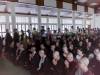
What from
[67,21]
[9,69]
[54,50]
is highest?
[67,21]

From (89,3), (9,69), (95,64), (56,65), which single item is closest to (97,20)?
(89,3)

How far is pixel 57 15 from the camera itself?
1.45 meters

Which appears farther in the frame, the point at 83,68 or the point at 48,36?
the point at 48,36

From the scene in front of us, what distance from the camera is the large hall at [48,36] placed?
4.44ft

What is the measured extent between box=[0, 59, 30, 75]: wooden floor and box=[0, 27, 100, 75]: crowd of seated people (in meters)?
0.03

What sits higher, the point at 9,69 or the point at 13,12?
the point at 13,12

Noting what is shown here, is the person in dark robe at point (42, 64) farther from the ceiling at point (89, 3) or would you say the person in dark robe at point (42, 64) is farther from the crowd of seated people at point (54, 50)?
the ceiling at point (89, 3)

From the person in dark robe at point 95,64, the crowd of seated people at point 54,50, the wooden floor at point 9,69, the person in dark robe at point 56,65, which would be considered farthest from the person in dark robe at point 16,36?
the person in dark robe at point 95,64

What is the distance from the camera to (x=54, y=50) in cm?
140

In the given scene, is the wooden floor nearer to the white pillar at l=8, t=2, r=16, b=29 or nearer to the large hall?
the large hall

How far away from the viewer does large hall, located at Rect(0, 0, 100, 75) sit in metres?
1.35

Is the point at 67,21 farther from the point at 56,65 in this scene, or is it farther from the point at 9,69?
the point at 9,69

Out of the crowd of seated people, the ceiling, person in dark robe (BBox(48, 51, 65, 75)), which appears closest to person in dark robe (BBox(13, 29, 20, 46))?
the crowd of seated people

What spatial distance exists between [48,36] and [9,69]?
12.9 inches
